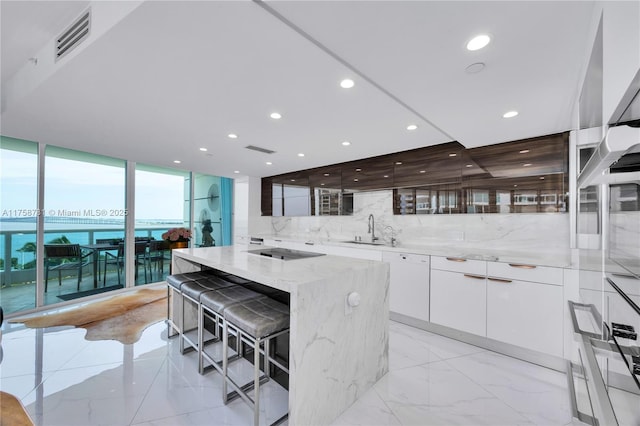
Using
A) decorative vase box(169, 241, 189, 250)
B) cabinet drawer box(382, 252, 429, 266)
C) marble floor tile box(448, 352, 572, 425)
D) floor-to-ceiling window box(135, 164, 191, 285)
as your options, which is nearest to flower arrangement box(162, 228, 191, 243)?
decorative vase box(169, 241, 189, 250)

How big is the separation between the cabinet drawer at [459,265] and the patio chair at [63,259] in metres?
5.12

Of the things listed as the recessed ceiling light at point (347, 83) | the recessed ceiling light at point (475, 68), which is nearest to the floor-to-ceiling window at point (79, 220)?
the recessed ceiling light at point (347, 83)

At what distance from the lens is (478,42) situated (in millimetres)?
1290

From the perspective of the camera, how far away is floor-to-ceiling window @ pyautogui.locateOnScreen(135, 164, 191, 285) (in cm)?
466

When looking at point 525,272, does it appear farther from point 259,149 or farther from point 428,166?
point 259,149

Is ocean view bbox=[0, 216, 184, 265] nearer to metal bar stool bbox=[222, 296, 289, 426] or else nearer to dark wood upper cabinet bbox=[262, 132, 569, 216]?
dark wood upper cabinet bbox=[262, 132, 569, 216]

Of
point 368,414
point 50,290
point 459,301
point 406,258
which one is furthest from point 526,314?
point 50,290

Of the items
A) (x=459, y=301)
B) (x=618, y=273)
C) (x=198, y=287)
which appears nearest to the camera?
(x=618, y=273)

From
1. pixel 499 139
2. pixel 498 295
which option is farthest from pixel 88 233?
pixel 499 139

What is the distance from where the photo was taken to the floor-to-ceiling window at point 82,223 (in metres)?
3.70

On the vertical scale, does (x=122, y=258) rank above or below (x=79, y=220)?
below

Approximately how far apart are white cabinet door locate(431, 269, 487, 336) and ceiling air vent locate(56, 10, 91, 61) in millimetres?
3342

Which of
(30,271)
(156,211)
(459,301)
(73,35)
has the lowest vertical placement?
(459,301)

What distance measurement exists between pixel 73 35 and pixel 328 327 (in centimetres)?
229
